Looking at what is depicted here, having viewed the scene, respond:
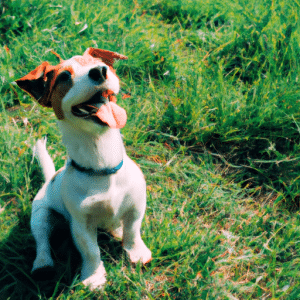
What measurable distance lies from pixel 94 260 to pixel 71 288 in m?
0.24

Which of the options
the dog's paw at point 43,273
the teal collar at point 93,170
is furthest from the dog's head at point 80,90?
the dog's paw at point 43,273

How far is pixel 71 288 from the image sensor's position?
6.56 feet

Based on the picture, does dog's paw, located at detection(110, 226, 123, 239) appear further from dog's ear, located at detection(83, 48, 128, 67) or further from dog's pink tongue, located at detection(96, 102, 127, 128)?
dog's ear, located at detection(83, 48, 128, 67)

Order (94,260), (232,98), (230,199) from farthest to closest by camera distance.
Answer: (232,98) → (230,199) → (94,260)

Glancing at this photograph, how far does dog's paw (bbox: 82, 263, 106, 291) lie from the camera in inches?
77.1

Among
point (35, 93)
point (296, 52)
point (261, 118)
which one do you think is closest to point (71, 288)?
point (35, 93)

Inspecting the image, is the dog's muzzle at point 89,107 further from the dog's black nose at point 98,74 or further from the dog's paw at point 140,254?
the dog's paw at point 140,254

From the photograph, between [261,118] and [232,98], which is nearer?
[261,118]

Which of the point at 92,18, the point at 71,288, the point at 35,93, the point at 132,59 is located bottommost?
the point at 71,288

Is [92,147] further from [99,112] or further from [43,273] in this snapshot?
[43,273]

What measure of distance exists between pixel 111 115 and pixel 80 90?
0.17 meters

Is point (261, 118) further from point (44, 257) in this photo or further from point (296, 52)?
point (44, 257)

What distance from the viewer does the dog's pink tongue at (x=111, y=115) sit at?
1.44 meters

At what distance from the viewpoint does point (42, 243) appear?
2049mm
